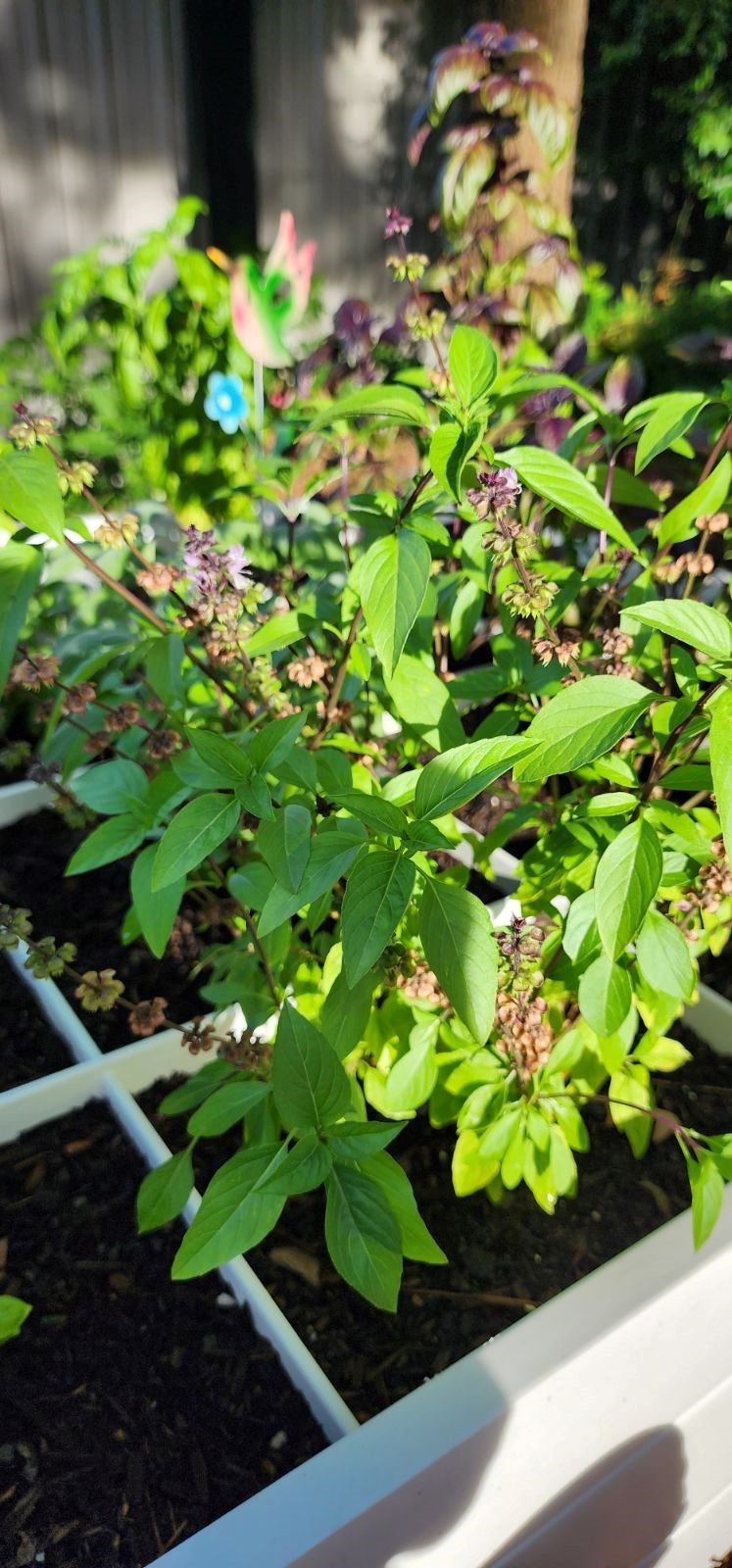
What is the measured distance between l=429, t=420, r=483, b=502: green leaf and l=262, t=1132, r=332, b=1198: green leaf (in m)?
0.42

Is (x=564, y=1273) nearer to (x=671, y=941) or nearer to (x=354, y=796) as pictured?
(x=671, y=941)

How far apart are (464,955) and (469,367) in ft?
1.26

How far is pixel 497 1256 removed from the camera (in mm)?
980

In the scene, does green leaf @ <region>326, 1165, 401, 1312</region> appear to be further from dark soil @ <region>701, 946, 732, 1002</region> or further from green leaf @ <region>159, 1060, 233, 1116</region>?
dark soil @ <region>701, 946, 732, 1002</region>

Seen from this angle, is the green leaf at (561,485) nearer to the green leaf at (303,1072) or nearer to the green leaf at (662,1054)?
the green leaf at (303,1072)

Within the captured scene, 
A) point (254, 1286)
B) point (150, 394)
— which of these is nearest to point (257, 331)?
point (150, 394)

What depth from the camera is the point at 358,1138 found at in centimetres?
67

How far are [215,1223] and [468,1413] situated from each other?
25cm

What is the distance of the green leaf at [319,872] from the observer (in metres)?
0.62

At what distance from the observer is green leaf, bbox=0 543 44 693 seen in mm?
663

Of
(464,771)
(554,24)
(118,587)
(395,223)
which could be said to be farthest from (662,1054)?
(554,24)

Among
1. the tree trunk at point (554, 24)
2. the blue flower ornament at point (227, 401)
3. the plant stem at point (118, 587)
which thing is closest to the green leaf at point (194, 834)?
the plant stem at point (118, 587)

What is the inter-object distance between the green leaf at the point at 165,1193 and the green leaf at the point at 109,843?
0.25m

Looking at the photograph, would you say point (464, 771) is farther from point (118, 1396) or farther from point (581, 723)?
point (118, 1396)
